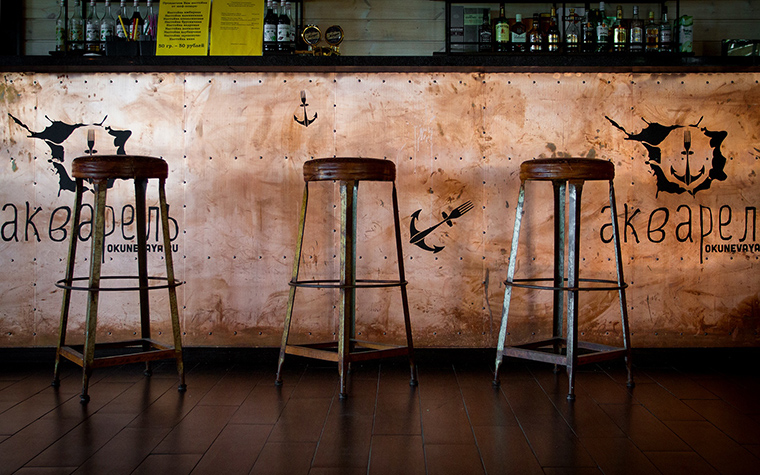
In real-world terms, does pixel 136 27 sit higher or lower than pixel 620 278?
higher

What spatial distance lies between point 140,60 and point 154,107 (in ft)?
0.67

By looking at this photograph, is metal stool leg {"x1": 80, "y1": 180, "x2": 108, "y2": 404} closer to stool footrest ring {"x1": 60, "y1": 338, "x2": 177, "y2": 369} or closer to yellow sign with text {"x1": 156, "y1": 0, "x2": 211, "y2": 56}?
stool footrest ring {"x1": 60, "y1": 338, "x2": 177, "y2": 369}

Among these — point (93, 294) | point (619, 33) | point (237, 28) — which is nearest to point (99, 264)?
point (93, 294)

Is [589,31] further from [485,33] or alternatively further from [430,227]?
[430,227]

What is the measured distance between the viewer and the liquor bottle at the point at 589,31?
3.64 metres

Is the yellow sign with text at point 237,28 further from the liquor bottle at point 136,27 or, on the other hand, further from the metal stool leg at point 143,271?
the metal stool leg at point 143,271

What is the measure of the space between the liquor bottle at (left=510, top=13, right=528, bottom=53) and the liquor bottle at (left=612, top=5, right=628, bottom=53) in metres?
0.52

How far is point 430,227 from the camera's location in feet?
8.98

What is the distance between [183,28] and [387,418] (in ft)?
6.80

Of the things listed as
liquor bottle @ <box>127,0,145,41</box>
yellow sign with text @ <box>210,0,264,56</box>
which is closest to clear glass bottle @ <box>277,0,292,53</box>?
yellow sign with text @ <box>210,0,264,56</box>

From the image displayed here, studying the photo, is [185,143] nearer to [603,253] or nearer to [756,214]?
[603,253]

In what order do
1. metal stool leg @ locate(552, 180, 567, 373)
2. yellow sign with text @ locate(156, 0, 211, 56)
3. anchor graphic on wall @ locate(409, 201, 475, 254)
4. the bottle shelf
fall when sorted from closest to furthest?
metal stool leg @ locate(552, 180, 567, 373) < anchor graphic on wall @ locate(409, 201, 475, 254) < yellow sign with text @ locate(156, 0, 211, 56) < the bottle shelf

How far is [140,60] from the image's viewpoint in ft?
8.70

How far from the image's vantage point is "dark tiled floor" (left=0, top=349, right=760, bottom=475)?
1.61 meters
